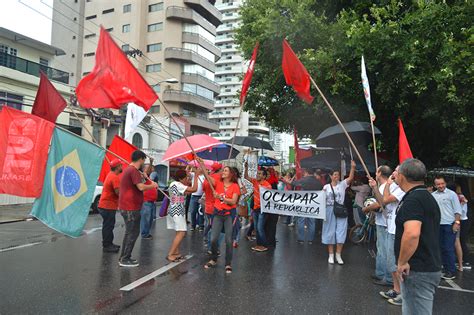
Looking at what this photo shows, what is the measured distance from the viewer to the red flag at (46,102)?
6.51 m

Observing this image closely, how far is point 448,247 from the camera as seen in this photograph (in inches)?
271

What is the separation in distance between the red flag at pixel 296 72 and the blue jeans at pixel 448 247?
332 centimetres

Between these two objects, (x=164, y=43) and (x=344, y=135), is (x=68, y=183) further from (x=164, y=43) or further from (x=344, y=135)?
(x=164, y=43)

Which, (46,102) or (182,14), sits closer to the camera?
(46,102)

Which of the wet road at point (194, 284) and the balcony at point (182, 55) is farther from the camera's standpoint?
the balcony at point (182, 55)

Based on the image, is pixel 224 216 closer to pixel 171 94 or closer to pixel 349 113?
pixel 349 113

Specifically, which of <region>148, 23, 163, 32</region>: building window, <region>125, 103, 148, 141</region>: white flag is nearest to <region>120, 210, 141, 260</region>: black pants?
<region>125, 103, 148, 141</region>: white flag

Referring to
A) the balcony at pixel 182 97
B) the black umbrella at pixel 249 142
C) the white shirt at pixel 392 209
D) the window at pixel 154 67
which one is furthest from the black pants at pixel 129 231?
the window at pixel 154 67

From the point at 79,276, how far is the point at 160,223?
22.6 feet

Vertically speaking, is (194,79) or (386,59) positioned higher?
(194,79)

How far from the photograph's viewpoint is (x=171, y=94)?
45062 millimetres

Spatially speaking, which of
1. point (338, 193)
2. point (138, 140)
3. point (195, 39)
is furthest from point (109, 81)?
point (195, 39)

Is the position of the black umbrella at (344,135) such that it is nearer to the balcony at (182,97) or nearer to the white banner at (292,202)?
the white banner at (292,202)

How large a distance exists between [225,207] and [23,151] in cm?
312
